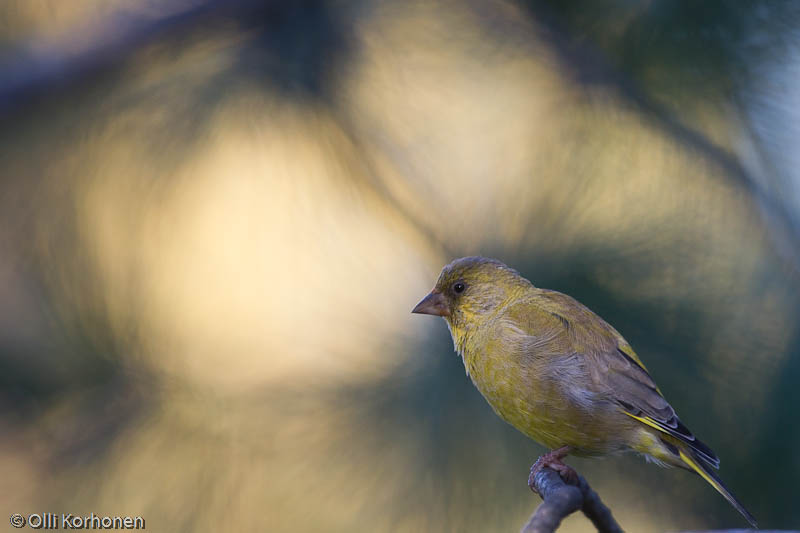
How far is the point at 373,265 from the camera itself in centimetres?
213

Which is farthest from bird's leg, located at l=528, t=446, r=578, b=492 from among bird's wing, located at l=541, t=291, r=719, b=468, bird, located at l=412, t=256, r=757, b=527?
bird's wing, located at l=541, t=291, r=719, b=468

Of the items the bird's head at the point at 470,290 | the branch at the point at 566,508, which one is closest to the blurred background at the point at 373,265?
A: the bird's head at the point at 470,290

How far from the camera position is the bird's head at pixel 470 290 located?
6.43 ft

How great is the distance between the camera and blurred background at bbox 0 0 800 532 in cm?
204

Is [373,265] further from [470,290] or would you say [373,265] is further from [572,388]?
[572,388]

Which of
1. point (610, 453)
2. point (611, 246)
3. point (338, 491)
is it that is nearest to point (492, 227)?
point (611, 246)

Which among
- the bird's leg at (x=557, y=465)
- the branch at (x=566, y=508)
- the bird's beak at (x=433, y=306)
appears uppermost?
the bird's beak at (x=433, y=306)

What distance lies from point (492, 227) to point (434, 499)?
0.74 metres

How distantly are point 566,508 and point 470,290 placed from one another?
3.13ft

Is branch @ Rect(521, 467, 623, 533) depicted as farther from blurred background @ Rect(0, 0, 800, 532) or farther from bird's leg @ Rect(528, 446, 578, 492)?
blurred background @ Rect(0, 0, 800, 532)

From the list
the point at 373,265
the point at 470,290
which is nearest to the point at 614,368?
the point at 470,290

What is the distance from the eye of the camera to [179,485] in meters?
2.12

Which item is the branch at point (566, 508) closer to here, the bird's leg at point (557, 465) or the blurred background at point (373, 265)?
the bird's leg at point (557, 465)

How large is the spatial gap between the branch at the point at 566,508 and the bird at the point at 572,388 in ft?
1.03
